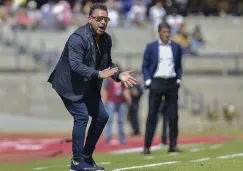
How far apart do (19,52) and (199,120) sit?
6.79m

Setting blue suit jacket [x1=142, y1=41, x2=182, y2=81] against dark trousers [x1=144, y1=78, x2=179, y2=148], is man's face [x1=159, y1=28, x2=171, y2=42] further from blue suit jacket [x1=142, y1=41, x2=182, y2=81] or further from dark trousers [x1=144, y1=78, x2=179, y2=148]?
dark trousers [x1=144, y1=78, x2=179, y2=148]

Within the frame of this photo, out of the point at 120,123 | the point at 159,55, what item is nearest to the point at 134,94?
the point at 120,123

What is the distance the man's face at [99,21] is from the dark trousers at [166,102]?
4.50 meters

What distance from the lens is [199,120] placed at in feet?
91.0

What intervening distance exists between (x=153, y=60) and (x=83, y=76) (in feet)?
15.9

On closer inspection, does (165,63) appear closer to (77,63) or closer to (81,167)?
(81,167)

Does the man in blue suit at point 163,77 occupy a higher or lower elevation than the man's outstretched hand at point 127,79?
lower

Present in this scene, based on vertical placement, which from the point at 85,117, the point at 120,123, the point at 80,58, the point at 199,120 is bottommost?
the point at 199,120

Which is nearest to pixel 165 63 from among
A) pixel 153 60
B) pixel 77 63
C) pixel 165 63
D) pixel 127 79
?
pixel 165 63

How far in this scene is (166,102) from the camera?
15383 mm

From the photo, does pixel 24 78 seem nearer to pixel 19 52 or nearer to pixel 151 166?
pixel 19 52

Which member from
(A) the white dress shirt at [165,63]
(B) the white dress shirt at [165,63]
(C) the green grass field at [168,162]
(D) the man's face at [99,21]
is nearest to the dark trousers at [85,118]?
(C) the green grass field at [168,162]

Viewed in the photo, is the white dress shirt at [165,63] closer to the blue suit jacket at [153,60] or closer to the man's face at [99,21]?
the blue suit jacket at [153,60]

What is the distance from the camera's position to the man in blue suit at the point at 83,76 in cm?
1058
